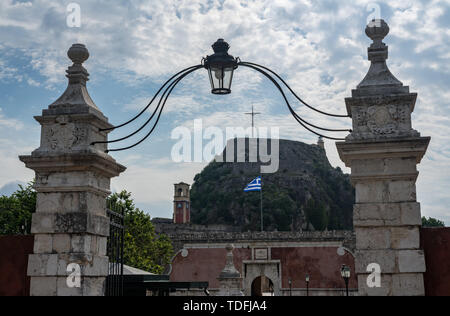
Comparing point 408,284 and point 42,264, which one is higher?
point 42,264

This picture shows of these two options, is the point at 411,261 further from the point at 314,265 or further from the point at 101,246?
the point at 314,265

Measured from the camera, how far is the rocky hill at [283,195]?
207ft

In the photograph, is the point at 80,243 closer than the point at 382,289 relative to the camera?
No

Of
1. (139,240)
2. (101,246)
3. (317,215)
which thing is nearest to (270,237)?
(139,240)

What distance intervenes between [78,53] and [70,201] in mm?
1854

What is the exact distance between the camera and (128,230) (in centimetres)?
2694

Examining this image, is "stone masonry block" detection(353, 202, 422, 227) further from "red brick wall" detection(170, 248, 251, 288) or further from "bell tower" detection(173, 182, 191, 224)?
"bell tower" detection(173, 182, 191, 224)

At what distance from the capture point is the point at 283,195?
64625mm

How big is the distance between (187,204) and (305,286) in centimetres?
2810

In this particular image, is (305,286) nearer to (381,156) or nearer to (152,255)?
(152,255)

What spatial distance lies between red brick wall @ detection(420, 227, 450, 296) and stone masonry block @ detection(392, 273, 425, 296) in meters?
0.15

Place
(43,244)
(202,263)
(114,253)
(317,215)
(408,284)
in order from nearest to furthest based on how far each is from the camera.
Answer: (408,284)
(43,244)
(114,253)
(202,263)
(317,215)

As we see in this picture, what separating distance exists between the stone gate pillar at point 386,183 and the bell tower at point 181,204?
4987 centimetres

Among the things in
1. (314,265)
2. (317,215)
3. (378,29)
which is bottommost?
(314,265)
